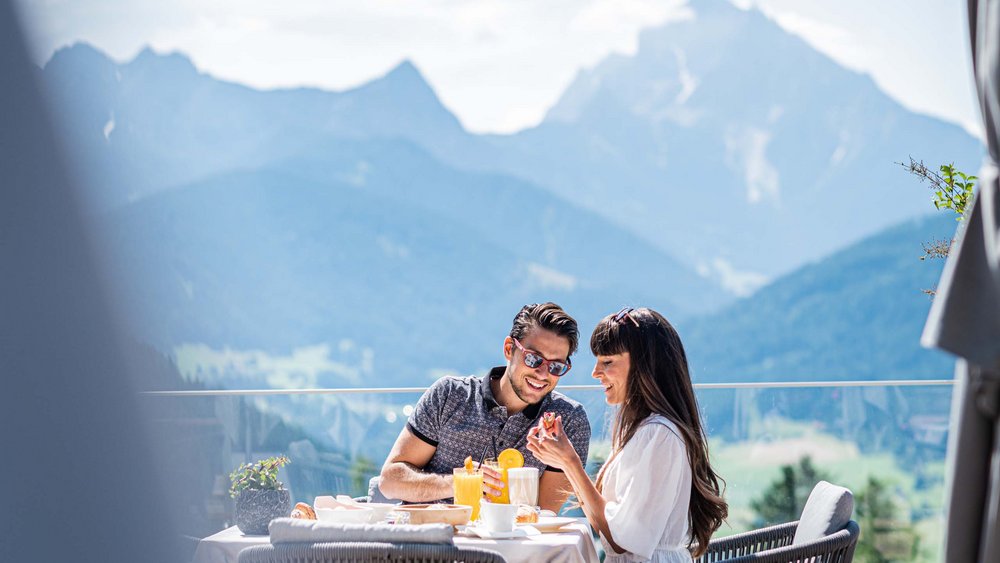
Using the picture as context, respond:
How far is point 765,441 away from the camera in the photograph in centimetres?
501

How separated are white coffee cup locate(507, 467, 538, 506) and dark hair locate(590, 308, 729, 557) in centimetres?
30

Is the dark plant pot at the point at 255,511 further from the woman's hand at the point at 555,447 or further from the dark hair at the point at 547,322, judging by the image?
the dark hair at the point at 547,322

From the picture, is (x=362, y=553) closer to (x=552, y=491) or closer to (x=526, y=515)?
(x=526, y=515)

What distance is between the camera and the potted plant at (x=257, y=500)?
2605 millimetres

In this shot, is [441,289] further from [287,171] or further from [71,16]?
[71,16]

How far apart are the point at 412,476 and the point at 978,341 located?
2114 mm

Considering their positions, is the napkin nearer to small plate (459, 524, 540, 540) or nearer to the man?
small plate (459, 524, 540, 540)

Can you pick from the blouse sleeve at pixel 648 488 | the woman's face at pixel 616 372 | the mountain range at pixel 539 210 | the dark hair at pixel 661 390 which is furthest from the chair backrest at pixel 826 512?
the mountain range at pixel 539 210

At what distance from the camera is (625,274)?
27.8m

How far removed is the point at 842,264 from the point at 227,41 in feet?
51.8

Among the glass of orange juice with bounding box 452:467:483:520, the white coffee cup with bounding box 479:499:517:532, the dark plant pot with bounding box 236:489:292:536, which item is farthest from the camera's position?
the glass of orange juice with bounding box 452:467:483:520

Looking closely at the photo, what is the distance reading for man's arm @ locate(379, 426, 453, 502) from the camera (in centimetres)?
316

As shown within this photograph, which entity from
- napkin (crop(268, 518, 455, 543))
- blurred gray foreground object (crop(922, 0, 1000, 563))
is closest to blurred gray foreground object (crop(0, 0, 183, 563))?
napkin (crop(268, 518, 455, 543))

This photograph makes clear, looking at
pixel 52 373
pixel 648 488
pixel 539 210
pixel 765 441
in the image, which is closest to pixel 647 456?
pixel 648 488
